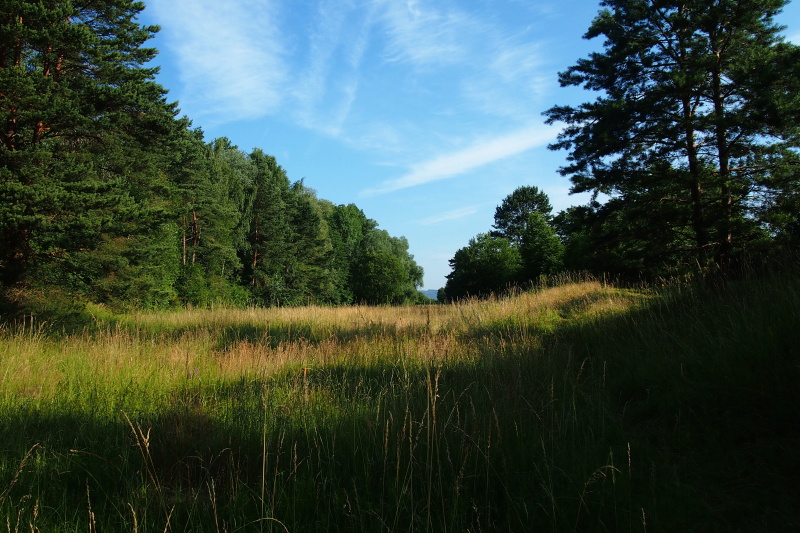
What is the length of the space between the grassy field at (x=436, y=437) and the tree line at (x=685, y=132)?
29.7ft

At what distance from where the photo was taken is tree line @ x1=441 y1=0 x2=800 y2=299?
485 inches

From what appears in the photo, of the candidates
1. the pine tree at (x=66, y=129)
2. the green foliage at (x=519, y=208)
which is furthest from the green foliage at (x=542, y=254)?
the green foliage at (x=519, y=208)

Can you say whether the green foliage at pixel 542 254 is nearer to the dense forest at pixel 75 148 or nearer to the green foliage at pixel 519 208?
the dense forest at pixel 75 148

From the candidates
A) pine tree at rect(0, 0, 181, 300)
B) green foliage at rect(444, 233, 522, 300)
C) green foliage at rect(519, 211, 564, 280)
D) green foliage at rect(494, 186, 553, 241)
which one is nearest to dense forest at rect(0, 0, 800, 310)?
pine tree at rect(0, 0, 181, 300)

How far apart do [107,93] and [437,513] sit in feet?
41.6

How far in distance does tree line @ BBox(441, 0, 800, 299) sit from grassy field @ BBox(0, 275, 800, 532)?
29.7 ft

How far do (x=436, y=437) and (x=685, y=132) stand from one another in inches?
604

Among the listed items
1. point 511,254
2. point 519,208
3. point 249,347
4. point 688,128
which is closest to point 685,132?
point 688,128

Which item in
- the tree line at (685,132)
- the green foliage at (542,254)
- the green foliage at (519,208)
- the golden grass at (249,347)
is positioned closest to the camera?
the golden grass at (249,347)

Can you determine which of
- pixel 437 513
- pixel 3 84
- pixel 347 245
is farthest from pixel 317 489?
pixel 347 245

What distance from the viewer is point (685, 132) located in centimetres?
1373

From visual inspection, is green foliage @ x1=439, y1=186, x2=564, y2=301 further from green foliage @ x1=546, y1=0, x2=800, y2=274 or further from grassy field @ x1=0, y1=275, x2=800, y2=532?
grassy field @ x1=0, y1=275, x2=800, y2=532

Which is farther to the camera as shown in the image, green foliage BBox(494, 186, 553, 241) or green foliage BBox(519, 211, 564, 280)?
green foliage BBox(494, 186, 553, 241)

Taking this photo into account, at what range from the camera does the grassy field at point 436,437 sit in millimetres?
2193
